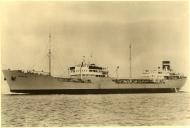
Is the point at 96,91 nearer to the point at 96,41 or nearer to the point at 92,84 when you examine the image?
the point at 92,84

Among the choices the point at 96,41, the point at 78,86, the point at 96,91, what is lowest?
the point at 96,91

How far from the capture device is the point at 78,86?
34.8 feet

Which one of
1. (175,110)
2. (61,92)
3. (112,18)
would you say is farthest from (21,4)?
(61,92)

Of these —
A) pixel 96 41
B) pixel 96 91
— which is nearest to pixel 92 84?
pixel 96 91

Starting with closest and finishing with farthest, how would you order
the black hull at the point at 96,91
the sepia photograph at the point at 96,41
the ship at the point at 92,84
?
1. the sepia photograph at the point at 96,41
2. the black hull at the point at 96,91
3. the ship at the point at 92,84

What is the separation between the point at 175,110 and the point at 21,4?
1.59m

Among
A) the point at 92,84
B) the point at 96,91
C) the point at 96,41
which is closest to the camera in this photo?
the point at 96,41

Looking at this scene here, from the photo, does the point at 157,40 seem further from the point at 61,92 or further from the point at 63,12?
the point at 61,92

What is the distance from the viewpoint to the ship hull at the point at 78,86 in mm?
9250

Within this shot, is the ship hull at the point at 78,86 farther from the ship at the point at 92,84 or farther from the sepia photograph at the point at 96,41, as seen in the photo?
the sepia photograph at the point at 96,41

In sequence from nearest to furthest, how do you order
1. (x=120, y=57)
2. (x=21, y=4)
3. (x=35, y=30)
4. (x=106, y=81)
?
(x=21, y=4) < (x=35, y=30) < (x=120, y=57) < (x=106, y=81)

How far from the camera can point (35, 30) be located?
4801mm

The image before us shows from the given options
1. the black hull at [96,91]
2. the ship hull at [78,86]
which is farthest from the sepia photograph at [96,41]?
the black hull at [96,91]

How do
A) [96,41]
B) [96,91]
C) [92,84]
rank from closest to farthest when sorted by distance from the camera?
[96,41]
[96,91]
[92,84]
